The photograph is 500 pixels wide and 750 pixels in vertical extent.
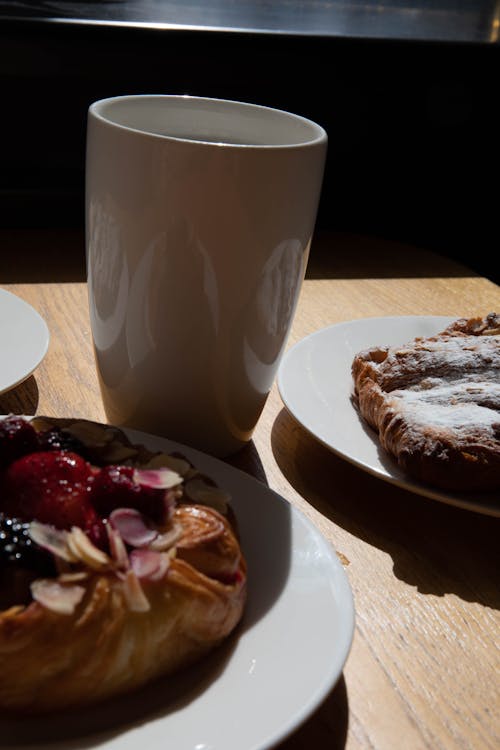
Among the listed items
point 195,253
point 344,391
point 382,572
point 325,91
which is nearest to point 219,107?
point 195,253

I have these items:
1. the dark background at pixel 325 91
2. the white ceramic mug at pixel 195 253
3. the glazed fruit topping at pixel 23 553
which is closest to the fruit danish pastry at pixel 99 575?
the glazed fruit topping at pixel 23 553

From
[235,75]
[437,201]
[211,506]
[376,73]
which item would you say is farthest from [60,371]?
[437,201]

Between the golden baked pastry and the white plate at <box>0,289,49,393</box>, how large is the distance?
0.26 meters

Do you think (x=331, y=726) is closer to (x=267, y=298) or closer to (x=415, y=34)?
(x=267, y=298)

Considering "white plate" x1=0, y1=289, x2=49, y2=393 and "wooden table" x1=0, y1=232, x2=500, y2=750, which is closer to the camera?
"wooden table" x1=0, y1=232, x2=500, y2=750

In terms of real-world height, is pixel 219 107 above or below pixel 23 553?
above

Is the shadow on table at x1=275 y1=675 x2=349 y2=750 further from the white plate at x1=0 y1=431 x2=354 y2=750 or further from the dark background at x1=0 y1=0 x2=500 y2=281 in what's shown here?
the dark background at x1=0 y1=0 x2=500 y2=281

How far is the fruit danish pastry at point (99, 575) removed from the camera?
0.37 m

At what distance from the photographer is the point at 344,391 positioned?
0.71 meters

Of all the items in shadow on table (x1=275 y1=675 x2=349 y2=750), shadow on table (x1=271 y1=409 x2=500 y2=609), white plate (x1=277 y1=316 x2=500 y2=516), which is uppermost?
white plate (x1=277 y1=316 x2=500 y2=516)

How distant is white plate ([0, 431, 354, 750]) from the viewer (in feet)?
1.22

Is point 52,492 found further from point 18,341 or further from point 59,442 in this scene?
point 18,341

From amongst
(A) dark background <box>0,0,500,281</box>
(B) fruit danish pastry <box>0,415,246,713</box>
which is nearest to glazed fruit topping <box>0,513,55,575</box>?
(B) fruit danish pastry <box>0,415,246,713</box>

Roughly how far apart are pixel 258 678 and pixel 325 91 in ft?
3.89
